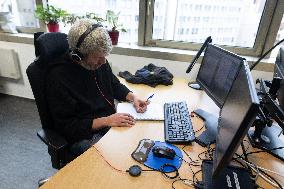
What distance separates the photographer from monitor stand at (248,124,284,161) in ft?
3.87

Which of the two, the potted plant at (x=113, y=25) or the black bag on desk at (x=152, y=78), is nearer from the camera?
the black bag on desk at (x=152, y=78)

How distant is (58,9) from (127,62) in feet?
2.97

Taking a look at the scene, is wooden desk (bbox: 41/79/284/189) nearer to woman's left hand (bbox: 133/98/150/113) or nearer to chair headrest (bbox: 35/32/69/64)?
woman's left hand (bbox: 133/98/150/113)

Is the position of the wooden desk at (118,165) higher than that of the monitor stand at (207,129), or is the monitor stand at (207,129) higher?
the monitor stand at (207,129)

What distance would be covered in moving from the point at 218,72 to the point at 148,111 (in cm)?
48

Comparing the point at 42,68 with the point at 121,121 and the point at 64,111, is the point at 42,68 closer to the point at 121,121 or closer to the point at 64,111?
the point at 64,111

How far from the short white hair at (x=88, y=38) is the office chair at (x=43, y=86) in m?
0.14

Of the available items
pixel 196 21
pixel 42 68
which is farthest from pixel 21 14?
pixel 196 21

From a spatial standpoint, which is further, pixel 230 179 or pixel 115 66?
pixel 115 66

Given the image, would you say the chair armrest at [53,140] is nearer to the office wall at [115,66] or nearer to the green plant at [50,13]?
the office wall at [115,66]

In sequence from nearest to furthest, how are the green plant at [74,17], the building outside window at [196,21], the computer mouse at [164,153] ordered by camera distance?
the computer mouse at [164,153] → the building outside window at [196,21] → the green plant at [74,17]

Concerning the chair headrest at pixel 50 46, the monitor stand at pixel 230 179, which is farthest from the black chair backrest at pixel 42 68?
the monitor stand at pixel 230 179

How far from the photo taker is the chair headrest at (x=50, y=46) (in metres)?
1.28

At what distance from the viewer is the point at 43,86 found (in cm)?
130
